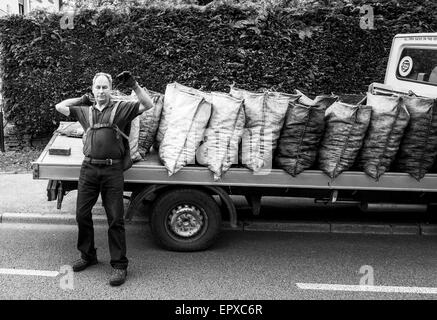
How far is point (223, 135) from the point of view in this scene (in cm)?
502

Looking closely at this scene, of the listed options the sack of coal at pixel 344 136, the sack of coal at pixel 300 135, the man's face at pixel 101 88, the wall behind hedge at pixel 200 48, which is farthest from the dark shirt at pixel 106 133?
the wall behind hedge at pixel 200 48

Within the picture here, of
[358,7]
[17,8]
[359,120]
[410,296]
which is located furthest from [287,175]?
[17,8]

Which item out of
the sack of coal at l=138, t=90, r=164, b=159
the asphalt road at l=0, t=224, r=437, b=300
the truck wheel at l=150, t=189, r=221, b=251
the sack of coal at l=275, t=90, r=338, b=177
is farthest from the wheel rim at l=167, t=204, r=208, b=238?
the sack of coal at l=275, t=90, r=338, b=177

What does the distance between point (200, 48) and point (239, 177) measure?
4694 mm

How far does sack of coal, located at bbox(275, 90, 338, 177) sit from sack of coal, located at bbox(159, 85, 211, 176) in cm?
84

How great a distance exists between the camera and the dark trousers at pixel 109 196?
438cm

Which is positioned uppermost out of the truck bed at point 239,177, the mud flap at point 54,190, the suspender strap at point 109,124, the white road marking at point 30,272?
the suspender strap at point 109,124

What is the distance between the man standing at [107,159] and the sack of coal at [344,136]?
1903 millimetres

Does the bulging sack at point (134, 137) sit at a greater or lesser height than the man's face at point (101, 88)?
lesser

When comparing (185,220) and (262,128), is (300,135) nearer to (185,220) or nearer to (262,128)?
(262,128)

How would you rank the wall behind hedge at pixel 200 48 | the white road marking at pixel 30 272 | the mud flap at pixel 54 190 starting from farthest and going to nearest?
the wall behind hedge at pixel 200 48, the mud flap at pixel 54 190, the white road marking at pixel 30 272

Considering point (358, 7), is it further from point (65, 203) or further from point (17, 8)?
point (17, 8)

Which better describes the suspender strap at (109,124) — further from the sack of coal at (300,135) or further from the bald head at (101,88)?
the sack of coal at (300,135)

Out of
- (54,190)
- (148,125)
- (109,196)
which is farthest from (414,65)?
(54,190)
